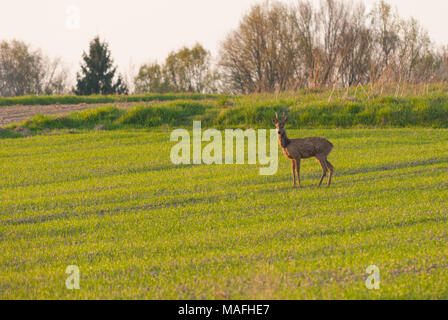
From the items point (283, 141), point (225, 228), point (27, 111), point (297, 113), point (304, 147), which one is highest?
point (27, 111)

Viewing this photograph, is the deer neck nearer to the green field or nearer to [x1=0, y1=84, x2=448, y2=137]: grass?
the green field

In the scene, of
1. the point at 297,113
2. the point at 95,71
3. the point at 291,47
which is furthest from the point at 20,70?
the point at 297,113

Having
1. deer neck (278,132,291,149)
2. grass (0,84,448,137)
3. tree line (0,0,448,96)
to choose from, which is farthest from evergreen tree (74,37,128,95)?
deer neck (278,132,291,149)

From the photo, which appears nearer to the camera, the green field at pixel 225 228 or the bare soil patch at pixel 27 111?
the green field at pixel 225 228

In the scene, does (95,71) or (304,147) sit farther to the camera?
(95,71)

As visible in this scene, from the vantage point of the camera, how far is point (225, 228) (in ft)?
31.9

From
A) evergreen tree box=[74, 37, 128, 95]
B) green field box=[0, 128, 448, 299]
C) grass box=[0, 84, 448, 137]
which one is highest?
evergreen tree box=[74, 37, 128, 95]

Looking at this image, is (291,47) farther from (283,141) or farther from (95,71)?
(283,141)

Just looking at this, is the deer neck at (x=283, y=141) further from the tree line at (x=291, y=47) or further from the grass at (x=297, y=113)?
the tree line at (x=291, y=47)

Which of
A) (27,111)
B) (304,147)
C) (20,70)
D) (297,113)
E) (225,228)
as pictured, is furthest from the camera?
(20,70)

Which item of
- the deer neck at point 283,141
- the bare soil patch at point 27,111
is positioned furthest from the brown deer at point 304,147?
the bare soil patch at point 27,111

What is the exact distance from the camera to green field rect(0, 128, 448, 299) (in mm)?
6902

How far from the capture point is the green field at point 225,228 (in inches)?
272

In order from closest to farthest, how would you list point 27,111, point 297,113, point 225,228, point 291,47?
point 225,228, point 297,113, point 27,111, point 291,47
